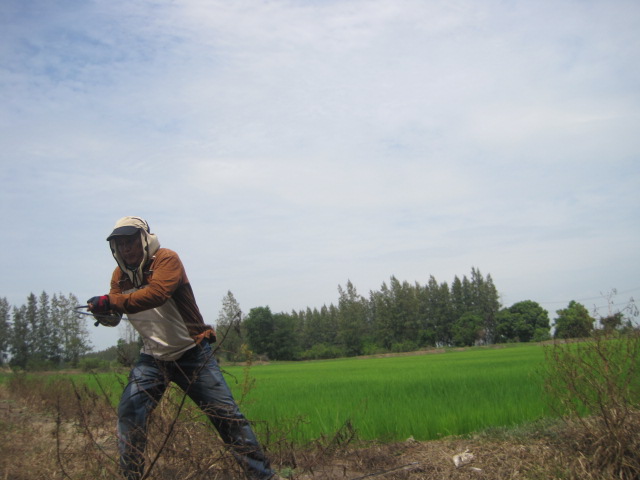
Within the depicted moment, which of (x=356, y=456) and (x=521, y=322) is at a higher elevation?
(x=356, y=456)

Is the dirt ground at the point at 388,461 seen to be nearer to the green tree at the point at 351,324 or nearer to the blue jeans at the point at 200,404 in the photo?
the blue jeans at the point at 200,404

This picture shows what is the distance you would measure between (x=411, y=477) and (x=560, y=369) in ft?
5.00

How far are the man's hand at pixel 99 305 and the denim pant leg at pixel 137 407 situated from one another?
44 cm

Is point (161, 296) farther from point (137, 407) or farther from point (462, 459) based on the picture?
point (462, 459)

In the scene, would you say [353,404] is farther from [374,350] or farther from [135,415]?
[374,350]

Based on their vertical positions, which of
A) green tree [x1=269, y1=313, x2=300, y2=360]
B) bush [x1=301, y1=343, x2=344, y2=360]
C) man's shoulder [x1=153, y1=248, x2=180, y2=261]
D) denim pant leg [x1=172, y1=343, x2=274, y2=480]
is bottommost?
bush [x1=301, y1=343, x2=344, y2=360]

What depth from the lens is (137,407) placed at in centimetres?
300

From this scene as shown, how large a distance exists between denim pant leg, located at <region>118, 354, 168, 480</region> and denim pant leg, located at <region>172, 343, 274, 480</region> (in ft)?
0.64

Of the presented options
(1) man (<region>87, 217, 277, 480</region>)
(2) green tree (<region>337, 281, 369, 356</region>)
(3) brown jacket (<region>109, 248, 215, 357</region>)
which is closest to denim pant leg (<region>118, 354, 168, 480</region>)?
(1) man (<region>87, 217, 277, 480</region>)

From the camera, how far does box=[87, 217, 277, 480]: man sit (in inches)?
115

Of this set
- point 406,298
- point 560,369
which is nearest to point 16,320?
point 406,298

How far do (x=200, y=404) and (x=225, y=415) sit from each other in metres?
0.18

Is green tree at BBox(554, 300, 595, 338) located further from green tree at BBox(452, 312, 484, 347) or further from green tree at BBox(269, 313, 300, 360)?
green tree at BBox(452, 312, 484, 347)

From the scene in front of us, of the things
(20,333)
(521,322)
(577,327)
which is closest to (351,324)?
(521,322)
